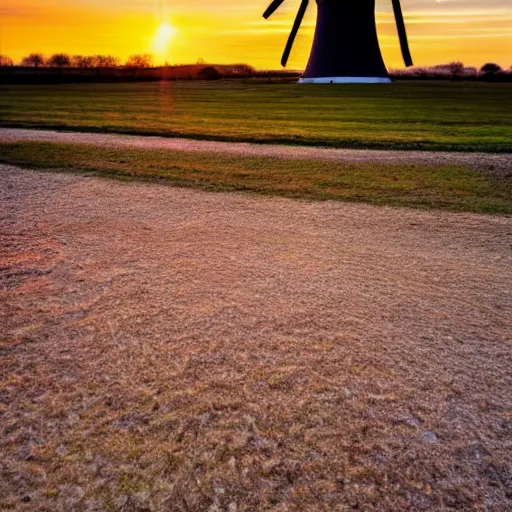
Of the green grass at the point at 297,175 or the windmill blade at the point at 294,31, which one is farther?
the windmill blade at the point at 294,31

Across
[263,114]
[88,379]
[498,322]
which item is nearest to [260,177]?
[498,322]

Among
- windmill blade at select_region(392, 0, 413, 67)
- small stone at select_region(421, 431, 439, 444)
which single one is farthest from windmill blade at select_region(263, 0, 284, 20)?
small stone at select_region(421, 431, 439, 444)

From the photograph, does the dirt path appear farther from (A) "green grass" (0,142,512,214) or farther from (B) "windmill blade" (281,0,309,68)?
(B) "windmill blade" (281,0,309,68)

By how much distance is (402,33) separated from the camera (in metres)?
34.1

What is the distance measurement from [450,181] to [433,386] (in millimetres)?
7119

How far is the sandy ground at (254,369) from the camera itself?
2.50 metres

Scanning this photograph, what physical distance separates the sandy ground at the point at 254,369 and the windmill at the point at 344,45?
119 ft

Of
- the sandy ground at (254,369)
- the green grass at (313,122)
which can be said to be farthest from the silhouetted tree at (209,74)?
the sandy ground at (254,369)

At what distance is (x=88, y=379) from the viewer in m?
3.33

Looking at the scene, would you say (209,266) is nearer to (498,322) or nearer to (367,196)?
(498,322)

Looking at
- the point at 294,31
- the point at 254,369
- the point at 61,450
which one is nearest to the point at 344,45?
the point at 294,31

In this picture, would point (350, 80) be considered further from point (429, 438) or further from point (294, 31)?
point (429, 438)

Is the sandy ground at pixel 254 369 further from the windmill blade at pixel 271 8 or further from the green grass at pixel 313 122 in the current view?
the windmill blade at pixel 271 8

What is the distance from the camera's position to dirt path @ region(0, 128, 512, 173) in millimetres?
11398
